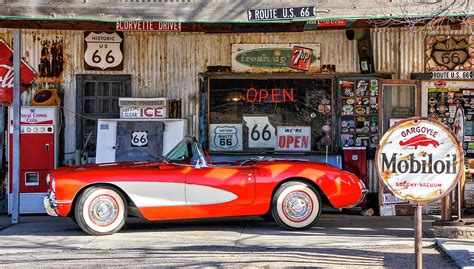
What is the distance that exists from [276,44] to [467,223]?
4.99 m

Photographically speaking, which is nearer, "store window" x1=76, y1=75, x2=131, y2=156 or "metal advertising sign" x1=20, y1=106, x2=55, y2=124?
"metal advertising sign" x1=20, y1=106, x2=55, y2=124

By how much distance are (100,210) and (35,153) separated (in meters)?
3.11

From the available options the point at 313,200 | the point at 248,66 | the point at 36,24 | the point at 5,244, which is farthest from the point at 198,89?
the point at 5,244

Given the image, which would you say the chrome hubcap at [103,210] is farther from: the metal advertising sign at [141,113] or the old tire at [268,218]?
the metal advertising sign at [141,113]

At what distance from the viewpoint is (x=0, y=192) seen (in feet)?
40.3

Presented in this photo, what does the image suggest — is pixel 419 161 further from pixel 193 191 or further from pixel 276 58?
pixel 276 58

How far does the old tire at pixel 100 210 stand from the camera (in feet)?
29.6

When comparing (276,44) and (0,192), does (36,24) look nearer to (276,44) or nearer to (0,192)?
(0,192)

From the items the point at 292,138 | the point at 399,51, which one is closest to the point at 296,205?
the point at 292,138

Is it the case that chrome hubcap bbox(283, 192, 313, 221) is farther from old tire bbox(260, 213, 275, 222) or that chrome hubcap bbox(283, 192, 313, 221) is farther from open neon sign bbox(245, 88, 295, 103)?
open neon sign bbox(245, 88, 295, 103)

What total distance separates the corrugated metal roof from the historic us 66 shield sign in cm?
445

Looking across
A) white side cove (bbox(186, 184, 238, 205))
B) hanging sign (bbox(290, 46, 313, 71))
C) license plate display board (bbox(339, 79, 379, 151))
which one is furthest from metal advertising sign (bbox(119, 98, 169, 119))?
license plate display board (bbox(339, 79, 379, 151))

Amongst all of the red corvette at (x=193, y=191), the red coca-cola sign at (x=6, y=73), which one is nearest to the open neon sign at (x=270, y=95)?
the red corvette at (x=193, y=191)

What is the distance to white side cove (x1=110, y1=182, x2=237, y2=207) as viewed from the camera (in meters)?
9.08
